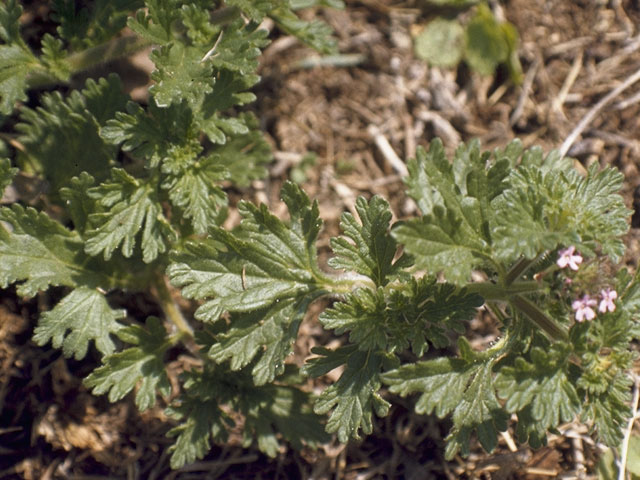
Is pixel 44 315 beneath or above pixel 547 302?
beneath

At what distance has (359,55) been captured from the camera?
5527 mm

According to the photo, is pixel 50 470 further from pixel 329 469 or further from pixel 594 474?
pixel 594 474

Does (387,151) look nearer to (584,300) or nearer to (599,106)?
(599,106)

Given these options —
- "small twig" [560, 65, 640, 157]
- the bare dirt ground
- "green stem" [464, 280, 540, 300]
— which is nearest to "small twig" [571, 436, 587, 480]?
the bare dirt ground

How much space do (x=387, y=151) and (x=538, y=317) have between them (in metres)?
2.29

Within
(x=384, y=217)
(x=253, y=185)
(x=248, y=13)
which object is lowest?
(x=253, y=185)

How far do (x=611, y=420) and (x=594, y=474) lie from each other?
125cm

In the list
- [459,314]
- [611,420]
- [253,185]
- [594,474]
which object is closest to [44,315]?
A: [253,185]

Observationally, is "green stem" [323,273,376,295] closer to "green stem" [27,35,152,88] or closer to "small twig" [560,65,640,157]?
"green stem" [27,35,152,88]

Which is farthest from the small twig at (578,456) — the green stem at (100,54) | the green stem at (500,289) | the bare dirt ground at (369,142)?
the green stem at (100,54)

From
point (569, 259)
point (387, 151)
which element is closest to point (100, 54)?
point (387, 151)

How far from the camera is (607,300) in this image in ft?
10.6

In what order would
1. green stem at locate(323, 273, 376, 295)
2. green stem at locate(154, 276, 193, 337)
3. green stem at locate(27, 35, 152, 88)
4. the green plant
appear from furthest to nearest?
1. the green plant
2. green stem at locate(154, 276, 193, 337)
3. green stem at locate(27, 35, 152, 88)
4. green stem at locate(323, 273, 376, 295)

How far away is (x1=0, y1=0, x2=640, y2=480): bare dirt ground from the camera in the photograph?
14.6 feet
